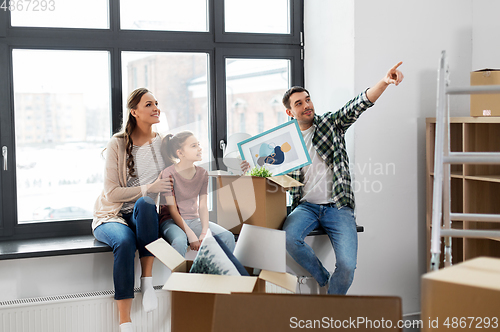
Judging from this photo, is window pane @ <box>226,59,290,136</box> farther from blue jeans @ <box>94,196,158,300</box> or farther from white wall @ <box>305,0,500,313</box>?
blue jeans @ <box>94,196,158,300</box>

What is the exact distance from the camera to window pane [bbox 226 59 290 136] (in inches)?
106

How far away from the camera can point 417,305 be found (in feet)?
8.39

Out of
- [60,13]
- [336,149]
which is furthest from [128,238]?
[60,13]

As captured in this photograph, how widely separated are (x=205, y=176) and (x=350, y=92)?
98 centimetres

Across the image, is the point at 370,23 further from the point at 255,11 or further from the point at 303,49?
the point at 255,11

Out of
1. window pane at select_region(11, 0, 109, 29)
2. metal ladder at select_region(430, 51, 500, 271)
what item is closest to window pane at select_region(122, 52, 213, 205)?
window pane at select_region(11, 0, 109, 29)

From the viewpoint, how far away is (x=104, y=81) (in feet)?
8.14

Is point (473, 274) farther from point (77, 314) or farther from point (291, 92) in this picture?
point (77, 314)

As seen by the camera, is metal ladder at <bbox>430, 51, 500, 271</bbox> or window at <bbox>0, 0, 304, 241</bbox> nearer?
metal ladder at <bbox>430, 51, 500, 271</bbox>

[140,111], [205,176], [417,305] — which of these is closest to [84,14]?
[140,111]

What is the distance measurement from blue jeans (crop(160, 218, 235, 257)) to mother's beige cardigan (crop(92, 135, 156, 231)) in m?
0.21

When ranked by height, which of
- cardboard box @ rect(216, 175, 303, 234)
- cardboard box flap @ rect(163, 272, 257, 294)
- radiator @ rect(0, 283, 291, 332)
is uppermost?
cardboard box @ rect(216, 175, 303, 234)

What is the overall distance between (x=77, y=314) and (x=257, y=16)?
6.72 ft

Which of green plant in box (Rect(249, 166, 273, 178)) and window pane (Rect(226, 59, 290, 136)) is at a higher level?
window pane (Rect(226, 59, 290, 136))
